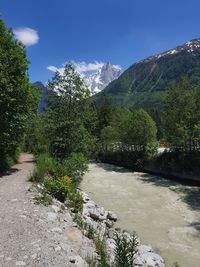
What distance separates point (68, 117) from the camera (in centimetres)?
2878

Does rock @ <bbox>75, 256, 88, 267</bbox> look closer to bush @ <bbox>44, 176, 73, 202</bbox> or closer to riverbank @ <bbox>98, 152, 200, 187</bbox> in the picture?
bush @ <bbox>44, 176, 73, 202</bbox>

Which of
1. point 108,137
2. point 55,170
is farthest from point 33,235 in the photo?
point 108,137

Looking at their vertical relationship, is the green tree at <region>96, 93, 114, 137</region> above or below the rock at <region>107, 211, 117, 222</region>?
above

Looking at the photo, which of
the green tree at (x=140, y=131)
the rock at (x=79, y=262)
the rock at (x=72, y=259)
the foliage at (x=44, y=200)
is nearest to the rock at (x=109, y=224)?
the foliage at (x=44, y=200)

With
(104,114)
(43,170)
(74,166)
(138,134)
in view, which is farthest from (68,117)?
(104,114)

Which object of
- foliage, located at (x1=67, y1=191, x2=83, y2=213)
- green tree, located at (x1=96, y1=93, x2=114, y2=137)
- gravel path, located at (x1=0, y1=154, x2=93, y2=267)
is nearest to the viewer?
gravel path, located at (x1=0, y1=154, x2=93, y2=267)

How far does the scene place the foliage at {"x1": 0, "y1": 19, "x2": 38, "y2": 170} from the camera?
22188 millimetres

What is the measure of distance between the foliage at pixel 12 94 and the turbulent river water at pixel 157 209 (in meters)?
7.30

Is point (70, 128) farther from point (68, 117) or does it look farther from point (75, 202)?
point (75, 202)

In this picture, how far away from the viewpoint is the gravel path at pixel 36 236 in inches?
355

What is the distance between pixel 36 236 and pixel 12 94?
1420cm

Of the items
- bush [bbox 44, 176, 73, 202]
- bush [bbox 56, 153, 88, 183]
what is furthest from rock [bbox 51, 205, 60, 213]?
bush [bbox 56, 153, 88, 183]

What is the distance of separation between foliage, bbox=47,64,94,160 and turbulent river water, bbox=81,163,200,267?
361 centimetres

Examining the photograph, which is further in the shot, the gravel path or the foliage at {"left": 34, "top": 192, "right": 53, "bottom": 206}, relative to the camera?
the foliage at {"left": 34, "top": 192, "right": 53, "bottom": 206}
